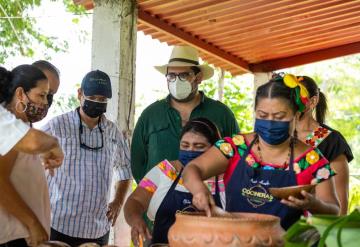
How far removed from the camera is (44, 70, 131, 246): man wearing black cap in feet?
13.0

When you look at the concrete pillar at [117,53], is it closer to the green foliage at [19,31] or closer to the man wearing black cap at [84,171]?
the man wearing black cap at [84,171]

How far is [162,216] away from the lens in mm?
3166

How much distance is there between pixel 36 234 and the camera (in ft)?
8.99

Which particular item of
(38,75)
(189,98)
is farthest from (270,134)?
(189,98)

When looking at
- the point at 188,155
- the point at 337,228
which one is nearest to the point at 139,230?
the point at 188,155

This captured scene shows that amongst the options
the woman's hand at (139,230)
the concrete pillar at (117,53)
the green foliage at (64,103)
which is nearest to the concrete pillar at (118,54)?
the concrete pillar at (117,53)

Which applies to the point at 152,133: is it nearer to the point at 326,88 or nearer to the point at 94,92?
the point at 94,92

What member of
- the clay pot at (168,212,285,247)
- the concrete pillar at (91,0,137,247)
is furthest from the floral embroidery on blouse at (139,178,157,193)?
the concrete pillar at (91,0,137,247)

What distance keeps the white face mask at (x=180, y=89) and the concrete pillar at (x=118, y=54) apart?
710mm

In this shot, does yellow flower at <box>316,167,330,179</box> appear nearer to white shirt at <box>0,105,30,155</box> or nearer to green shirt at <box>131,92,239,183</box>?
white shirt at <box>0,105,30,155</box>

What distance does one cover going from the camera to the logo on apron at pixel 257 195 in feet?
8.68

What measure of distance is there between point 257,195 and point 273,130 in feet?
0.98

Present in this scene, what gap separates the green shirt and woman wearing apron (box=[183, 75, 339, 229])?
1.40 meters

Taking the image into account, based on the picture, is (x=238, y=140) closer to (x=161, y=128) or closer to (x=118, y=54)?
(x=161, y=128)
